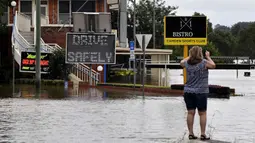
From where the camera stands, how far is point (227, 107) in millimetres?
19969

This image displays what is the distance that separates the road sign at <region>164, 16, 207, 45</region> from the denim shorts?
51.5 feet

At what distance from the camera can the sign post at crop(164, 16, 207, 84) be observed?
89.0ft

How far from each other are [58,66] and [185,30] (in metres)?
9.18

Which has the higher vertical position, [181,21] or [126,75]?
[181,21]

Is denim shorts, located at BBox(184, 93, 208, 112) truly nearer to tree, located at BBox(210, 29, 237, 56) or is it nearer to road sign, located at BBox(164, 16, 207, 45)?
road sign, located at BBox(164, 16, 207, 45)

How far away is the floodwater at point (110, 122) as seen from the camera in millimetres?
11922

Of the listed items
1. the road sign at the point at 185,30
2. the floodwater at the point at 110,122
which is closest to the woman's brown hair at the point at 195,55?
the floodwater at the point at 110,122

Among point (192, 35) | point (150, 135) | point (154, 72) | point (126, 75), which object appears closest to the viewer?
point (150, 135)

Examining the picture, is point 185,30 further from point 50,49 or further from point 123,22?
point 123,22

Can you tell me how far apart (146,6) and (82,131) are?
7614 cm

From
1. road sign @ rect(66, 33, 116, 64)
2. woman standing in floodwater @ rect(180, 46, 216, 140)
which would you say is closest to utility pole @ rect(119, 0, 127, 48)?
road sign @ rect(66, 33, 116, 64)

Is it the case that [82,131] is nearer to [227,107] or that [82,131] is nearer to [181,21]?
[227,107]

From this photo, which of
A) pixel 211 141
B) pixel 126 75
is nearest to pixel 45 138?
pixel 211 141

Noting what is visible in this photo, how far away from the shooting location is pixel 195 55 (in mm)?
11320
